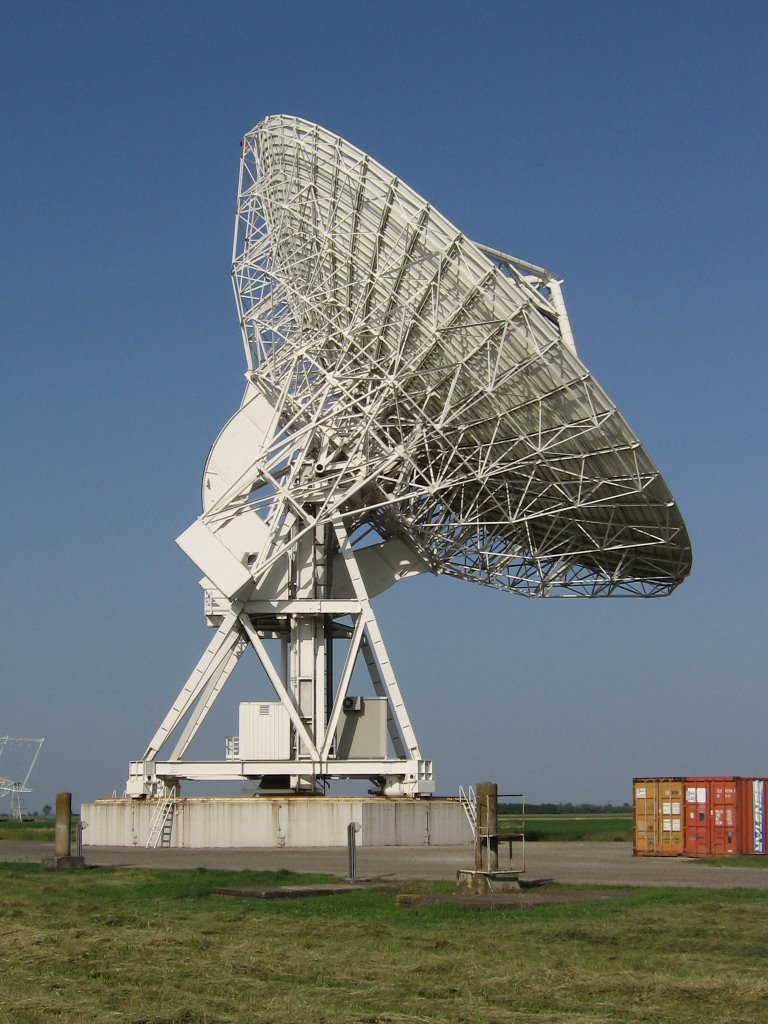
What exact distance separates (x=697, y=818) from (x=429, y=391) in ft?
45.5

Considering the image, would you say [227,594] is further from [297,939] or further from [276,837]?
[297,939]

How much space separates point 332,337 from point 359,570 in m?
8.40

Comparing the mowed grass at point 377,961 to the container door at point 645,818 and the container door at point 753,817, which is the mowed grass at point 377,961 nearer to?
the container door at point 753,817

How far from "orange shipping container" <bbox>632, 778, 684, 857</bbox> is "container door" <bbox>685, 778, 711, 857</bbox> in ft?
0.77

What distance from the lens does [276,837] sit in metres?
41.4

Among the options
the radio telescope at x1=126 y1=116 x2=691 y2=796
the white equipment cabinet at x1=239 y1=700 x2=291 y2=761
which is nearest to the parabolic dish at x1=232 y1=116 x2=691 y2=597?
the radio telescope at x1=126 y1=116 x2=691 y2=796

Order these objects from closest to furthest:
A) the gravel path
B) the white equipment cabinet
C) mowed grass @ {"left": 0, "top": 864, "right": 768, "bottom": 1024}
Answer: mowed grass @ {"left": 0, "top": 864, "right": 768, "bottom": 1024} < the gravel path < the white equipment cabinet

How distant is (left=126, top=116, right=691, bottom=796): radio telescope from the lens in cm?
3841

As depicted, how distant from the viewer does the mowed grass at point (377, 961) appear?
12.5 m

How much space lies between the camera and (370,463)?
43.3 meters

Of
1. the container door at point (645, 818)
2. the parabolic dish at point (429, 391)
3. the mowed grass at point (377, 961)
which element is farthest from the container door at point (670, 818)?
the mowed grass at point (377, 961)

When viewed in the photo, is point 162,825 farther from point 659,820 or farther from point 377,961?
point 377,961

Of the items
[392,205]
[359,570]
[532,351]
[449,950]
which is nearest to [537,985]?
[449,950]

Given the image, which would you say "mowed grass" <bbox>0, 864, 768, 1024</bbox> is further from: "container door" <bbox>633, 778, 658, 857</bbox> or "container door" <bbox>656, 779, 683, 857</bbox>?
"container door" <bbox>633, 778, 658, 857</bbox>
